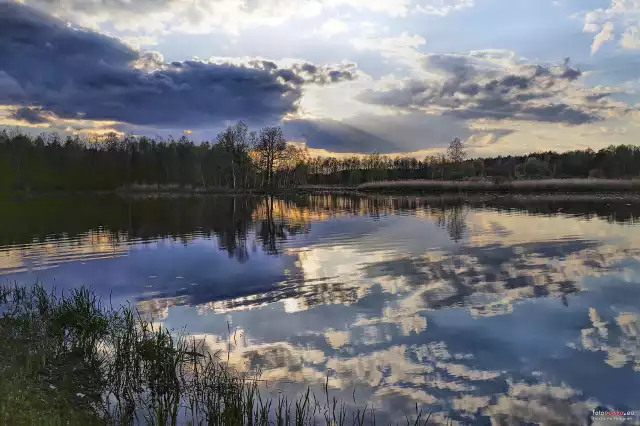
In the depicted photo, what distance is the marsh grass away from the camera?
6.81 metres

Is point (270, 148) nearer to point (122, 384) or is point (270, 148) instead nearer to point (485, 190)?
point (485, 190)

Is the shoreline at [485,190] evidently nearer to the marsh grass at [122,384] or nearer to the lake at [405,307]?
the lake at [405,307]

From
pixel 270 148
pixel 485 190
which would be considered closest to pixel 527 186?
pixel 485 190

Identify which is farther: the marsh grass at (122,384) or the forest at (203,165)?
the forest at (203,165)

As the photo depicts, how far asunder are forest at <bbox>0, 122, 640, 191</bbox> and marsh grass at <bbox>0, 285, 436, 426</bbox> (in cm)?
10212

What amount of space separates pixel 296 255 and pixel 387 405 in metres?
15.9

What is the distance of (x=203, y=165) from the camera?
5153 inches

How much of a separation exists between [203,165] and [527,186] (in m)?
87.6

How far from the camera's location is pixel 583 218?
3844 cm

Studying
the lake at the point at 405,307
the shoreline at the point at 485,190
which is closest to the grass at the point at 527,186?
the shoreline at the point at 485,190

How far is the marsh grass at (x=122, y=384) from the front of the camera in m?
6.81

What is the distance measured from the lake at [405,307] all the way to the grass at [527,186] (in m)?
49.1

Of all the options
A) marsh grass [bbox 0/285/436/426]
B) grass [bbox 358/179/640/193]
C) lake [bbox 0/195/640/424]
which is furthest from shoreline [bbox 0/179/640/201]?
marsh grass [bbox 0/285/436/426]

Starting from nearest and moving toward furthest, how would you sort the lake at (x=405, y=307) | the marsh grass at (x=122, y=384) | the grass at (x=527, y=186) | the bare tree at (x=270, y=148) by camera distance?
1. the marsh grass at (x=122, y=384)
2. the lake at (x=405, y=307)
3. the grass at (x=527, y=186)
4. the bare tree at (x=270, y=148)
